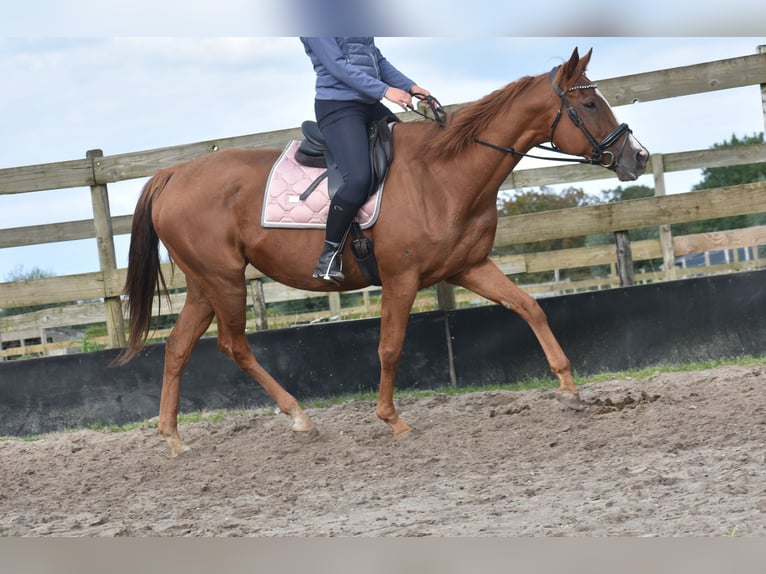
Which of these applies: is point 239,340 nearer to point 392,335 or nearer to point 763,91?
point 392,335

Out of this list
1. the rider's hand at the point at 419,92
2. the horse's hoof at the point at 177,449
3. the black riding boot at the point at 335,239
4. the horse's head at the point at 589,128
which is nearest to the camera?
the horse's head at the point at 589,128

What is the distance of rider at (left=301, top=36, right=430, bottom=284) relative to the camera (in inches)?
175

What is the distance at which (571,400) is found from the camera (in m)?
4.65

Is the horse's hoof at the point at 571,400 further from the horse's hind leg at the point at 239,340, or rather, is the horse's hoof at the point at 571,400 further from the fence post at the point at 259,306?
the fence post at the point at 259,306

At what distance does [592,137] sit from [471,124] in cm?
71

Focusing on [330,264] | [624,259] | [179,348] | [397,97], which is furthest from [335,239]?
[624,259]

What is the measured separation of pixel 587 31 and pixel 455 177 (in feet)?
14.2

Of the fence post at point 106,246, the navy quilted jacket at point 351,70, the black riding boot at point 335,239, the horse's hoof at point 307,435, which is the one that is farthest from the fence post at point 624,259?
the fence post at point 106,246

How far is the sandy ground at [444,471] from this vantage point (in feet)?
8.55

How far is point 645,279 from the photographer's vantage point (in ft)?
54.9

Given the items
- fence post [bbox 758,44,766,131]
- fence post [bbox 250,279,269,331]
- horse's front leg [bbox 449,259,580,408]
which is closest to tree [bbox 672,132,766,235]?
fence post [bbox 758,44,766,131]

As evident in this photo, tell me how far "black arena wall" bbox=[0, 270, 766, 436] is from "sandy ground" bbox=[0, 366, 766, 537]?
0.46 m

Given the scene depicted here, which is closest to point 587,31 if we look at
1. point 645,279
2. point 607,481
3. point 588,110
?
point 607,481

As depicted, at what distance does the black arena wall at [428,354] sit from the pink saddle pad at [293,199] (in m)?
1.49
